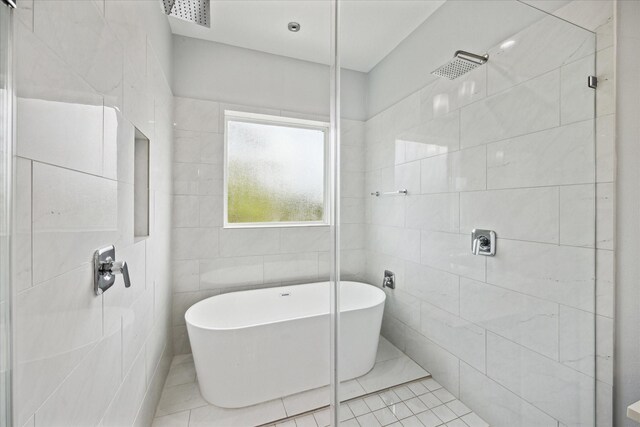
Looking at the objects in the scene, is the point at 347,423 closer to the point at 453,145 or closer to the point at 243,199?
the point at 453,145

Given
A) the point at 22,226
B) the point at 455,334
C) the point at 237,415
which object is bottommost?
the point at 237,415

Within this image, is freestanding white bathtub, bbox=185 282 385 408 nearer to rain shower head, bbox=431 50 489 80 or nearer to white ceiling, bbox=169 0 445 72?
rain shower head, bbox=431 50 489 80

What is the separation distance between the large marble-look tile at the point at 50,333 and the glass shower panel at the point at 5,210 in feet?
0.11

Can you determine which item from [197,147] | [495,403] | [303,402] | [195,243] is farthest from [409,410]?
[197,147]

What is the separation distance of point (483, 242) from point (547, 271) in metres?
0.28

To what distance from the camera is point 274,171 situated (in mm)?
2674

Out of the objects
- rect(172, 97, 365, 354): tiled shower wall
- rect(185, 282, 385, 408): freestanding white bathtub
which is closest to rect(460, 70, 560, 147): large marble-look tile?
rect(185, 282, 385, 408): freestanding white bathtub

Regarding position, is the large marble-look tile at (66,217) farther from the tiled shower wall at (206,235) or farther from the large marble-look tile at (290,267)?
the large marble-look tile at (290,267)

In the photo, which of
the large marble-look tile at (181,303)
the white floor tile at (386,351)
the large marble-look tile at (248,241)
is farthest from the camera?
the large marble-look tile at (248,241)

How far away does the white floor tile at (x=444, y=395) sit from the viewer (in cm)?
134

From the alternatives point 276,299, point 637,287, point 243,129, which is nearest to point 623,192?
point 637,287

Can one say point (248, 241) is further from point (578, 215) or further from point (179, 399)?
point (578, 215)

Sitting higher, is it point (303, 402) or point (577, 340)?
point (577, 340)

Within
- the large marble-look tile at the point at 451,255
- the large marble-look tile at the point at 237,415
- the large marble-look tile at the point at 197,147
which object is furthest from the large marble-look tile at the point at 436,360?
the large marble-look tile at the point at 197,147
